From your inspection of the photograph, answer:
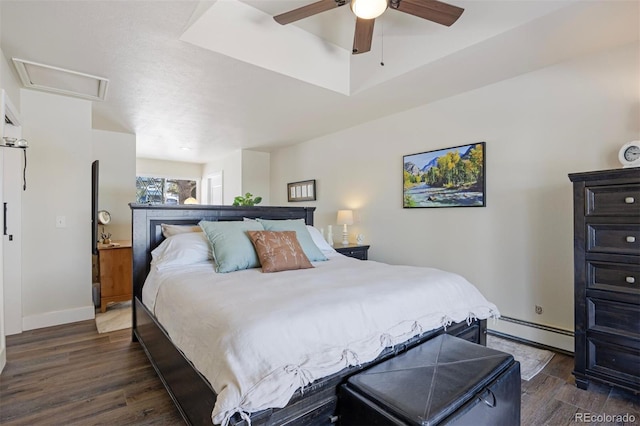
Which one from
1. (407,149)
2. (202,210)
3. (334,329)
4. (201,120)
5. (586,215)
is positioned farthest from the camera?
(201,120)

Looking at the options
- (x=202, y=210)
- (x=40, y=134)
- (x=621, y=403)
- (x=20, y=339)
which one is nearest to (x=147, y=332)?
(x=202, y=210)

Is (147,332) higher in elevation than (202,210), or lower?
lower

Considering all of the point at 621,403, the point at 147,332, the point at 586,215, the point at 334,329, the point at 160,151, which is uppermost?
the point at 160,151

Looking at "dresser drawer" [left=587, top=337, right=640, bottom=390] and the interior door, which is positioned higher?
the interior door

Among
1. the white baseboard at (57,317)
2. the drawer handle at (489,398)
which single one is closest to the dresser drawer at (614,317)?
the drawer handle at (489,398)

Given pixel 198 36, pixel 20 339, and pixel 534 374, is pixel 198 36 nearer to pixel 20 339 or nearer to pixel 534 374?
pixel 20 339

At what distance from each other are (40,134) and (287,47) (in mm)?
2680

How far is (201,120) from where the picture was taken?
417 centimetres

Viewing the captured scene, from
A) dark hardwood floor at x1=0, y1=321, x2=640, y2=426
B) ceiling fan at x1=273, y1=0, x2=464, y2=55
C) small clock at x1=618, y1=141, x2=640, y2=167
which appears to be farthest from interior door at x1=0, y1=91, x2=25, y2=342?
small clock at x1=618, y1=141, x2=640, y2=167

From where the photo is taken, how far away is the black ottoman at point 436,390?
1.16 metres

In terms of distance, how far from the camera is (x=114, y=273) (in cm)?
367

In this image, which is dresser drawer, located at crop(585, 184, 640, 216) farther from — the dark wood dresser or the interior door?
the interior door

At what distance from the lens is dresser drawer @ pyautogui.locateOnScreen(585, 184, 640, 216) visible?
6.16 feet

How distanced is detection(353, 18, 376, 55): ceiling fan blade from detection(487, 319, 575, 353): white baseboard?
2779mm
